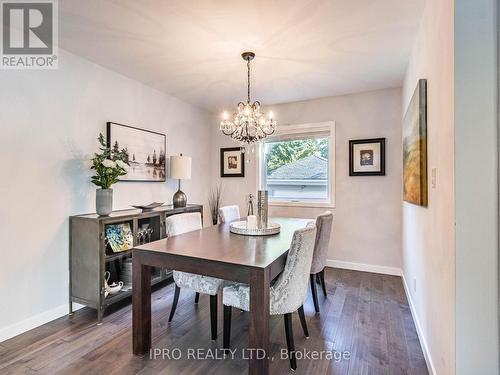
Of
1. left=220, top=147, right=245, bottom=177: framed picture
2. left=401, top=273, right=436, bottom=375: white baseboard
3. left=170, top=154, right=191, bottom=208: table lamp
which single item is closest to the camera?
left=401, top=273, right=436, bottom=375: white baseboard

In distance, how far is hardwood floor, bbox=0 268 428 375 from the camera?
179cm

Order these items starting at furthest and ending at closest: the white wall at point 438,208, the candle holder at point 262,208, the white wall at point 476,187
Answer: the candle holder at point 262,208 → the white wall at point 438,208 → the white wall at point 476,187

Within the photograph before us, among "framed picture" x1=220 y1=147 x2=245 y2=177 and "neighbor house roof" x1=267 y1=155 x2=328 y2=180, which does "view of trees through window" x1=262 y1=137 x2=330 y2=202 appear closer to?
"neighbor house roof" x1=267 y1=155 x2=328 y2=180

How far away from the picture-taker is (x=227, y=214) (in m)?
3.40

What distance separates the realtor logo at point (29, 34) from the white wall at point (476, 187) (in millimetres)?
2558

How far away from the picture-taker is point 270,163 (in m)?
4.50

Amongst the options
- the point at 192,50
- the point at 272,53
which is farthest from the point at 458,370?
the point at 192,50

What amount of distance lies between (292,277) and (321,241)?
0.83 m

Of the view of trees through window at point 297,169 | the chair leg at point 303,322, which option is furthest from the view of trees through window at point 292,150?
the chair leg at point 303,322

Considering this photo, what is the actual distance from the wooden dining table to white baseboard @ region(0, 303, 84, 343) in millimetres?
1095

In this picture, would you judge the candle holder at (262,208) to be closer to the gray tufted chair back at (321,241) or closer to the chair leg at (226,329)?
the gray tufted chair back at (321,241)

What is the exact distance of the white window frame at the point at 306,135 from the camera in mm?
3922

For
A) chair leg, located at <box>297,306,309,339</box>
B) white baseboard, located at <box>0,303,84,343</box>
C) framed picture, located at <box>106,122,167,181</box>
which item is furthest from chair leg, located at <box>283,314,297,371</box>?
framed picture, located at <box>106,122,167,181</box>

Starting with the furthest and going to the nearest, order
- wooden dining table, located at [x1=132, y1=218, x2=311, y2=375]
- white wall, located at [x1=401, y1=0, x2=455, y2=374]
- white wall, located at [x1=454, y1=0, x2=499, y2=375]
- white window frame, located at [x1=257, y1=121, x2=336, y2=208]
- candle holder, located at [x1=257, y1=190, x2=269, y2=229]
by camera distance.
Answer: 1. white window frame, located at [x1=257, y1=121, x2=336, y2=208]
2. candle holder, located at [x1=257, y1=190, x2=269, y2=229]
3. wooden dining table, located at [x1=132, y1=218, x2=311, y2=375]
4. white wall, located at [x1=401, y1=0, x2=455, y2=374]
5. white wall, located at [x1=454, y1=0, x2=499, y2=375]
